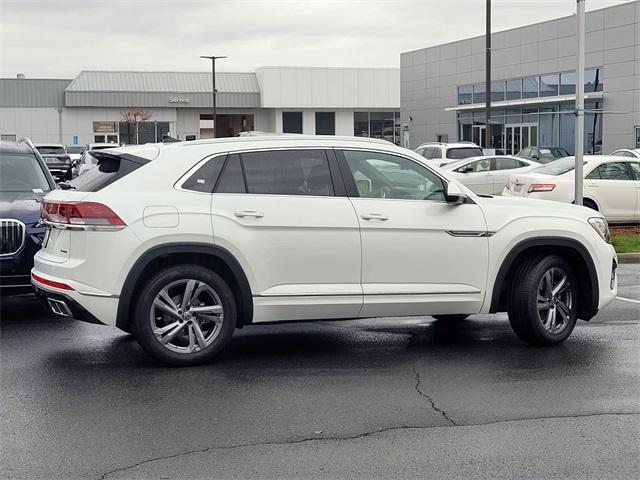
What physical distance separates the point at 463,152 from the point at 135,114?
45.9 metres

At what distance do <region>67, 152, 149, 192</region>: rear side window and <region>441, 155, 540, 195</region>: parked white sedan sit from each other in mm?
17469

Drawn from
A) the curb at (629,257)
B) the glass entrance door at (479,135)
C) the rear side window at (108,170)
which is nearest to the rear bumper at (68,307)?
the rear side window at (108,170)

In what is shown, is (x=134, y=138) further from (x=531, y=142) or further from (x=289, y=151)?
(x=289, y=151)

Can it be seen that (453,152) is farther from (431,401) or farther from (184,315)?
(431,401)

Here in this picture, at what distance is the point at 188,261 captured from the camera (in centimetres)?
736

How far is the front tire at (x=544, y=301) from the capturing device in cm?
797

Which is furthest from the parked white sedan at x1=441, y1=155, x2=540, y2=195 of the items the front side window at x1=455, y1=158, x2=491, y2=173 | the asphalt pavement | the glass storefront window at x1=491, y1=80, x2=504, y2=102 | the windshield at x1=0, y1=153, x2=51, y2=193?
the glass storefront window at x1=491, y1=80, x2=504, y2=102

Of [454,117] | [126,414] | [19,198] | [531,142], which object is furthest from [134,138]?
[126,414]

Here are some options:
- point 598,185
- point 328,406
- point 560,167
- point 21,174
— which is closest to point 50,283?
point 328,406

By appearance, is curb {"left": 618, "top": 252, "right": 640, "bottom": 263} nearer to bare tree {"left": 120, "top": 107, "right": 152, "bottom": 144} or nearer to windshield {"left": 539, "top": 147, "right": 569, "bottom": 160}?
windshield {"left": 539, "top": 147, "right": 569, "bottom": 160}

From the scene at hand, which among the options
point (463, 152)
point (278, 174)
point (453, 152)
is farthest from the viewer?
point (463, 152)

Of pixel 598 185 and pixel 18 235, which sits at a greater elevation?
pixel 598 185

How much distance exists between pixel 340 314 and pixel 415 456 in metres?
2.43

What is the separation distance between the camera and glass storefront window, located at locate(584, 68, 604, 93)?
48.0m
